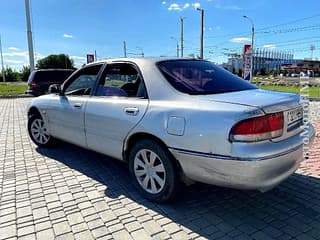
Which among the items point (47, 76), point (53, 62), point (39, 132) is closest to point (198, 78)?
point (39, 132)

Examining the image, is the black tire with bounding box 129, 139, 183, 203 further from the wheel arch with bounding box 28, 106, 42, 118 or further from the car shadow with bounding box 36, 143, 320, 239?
the wheel arch with bounding box 28, 106, 42, 118

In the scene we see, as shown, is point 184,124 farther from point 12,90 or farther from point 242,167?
point 12,90

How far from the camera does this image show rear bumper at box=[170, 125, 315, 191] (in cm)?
237

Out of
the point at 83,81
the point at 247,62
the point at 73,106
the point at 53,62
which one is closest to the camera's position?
the point at 73,106

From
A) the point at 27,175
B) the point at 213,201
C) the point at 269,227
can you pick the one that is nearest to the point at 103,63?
the point at 27,175

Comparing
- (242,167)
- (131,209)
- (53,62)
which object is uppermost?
(53,62)

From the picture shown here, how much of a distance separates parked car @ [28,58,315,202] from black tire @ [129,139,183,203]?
1cm

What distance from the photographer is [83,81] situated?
14.0 ft

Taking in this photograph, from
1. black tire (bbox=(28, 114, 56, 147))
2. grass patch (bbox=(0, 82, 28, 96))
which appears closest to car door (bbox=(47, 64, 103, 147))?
black tire (bbox=(28, 114, 56, 147))

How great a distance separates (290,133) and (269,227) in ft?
3.03

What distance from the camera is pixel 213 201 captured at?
3.20 metres

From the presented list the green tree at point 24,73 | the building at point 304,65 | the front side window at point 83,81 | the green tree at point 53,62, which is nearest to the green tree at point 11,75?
the green tree at point 24,73

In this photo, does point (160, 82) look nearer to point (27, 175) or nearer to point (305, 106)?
point (305, 106)

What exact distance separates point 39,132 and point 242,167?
4235 millimetres
